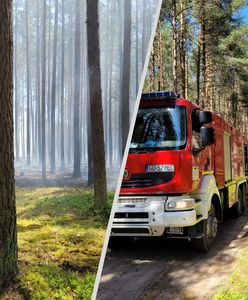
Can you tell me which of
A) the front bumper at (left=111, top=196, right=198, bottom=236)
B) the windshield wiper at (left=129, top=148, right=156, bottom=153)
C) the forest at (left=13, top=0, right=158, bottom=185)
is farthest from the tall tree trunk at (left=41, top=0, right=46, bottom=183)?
the front bumper at (left=111, top=196, right=198, bottom=236)

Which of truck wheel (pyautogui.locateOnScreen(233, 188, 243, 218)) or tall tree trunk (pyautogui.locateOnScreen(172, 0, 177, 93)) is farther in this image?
truck wheel (pyautogui.locateOnScreen(233, 188, 243, 218))

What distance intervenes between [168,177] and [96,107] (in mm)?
2279

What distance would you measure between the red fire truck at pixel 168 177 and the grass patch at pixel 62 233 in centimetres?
137

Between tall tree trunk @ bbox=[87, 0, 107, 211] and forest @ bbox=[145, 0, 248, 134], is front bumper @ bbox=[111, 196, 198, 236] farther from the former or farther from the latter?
tall tree trunk @ bbox=[87, 0, 107, 211]

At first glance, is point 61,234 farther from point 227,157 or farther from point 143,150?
point 227,157

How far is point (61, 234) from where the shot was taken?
108cm

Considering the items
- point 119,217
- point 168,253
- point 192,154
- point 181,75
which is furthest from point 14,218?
point 181,75

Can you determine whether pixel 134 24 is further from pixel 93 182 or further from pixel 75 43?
pixel 93 182

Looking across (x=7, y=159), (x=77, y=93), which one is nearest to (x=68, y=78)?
(x=77, y=93)

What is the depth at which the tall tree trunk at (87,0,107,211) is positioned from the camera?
1066 mm

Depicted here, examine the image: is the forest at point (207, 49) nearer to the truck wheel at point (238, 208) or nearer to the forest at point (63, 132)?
the truck wheel at point (238, 208)

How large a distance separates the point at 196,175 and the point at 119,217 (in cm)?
109

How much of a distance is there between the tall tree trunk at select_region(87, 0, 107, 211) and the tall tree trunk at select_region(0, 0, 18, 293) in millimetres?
189

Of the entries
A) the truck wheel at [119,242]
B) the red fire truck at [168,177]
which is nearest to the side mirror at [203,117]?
the red fire truck at [168,177]
